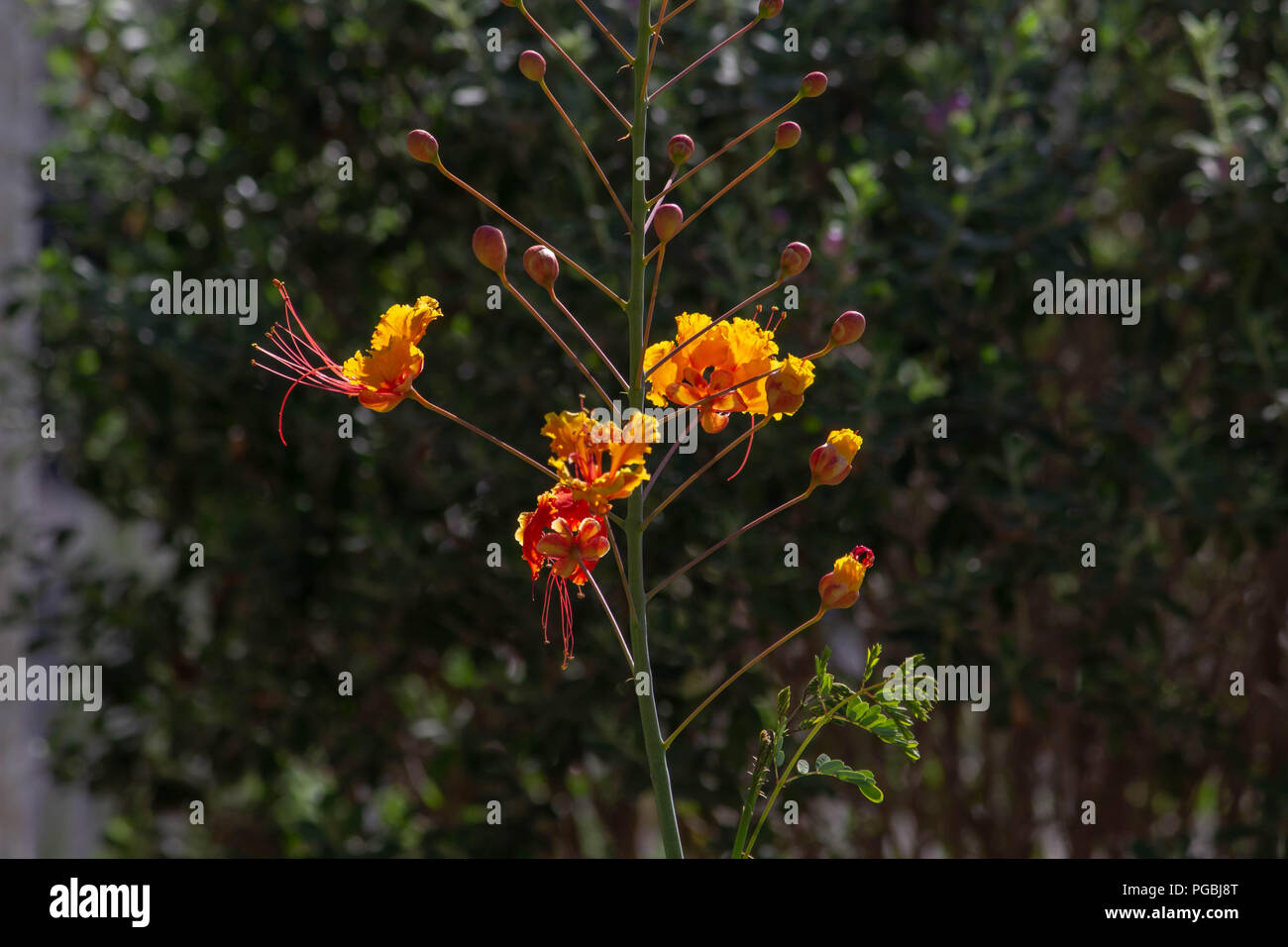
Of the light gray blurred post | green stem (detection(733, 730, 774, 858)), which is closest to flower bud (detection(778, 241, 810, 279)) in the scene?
green stem (detection(733, 730, 774, 858))

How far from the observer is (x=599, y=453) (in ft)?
2.47

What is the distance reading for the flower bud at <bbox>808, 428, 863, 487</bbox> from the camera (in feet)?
2.73

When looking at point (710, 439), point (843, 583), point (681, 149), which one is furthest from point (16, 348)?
point (843, 583)

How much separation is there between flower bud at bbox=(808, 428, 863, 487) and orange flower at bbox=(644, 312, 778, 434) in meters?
0.05

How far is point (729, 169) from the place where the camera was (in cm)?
214

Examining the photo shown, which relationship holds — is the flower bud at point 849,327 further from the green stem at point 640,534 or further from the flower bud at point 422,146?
the flower bud at point 422,146

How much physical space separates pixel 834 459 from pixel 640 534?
0.15m

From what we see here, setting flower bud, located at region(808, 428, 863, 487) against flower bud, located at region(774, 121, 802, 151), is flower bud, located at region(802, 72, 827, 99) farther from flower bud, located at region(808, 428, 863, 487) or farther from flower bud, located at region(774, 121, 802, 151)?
flower bud, located at region(808, 428, 863, 487)

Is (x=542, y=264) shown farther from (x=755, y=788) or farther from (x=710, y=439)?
(x=710, y=439)

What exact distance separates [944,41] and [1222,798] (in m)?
1.59

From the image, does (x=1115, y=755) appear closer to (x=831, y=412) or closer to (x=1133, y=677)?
(x=1133, y=677)

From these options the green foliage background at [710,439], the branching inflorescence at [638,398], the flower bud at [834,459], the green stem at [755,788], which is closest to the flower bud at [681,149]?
the branching inflorescence at [638,398]
